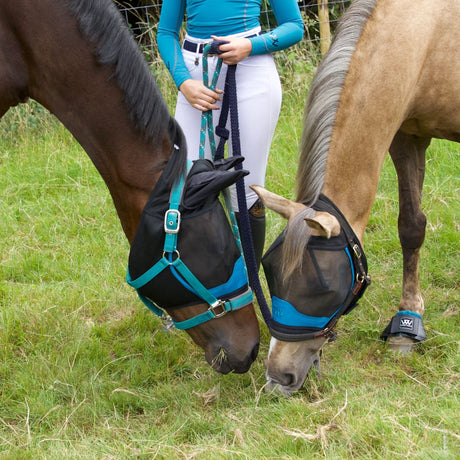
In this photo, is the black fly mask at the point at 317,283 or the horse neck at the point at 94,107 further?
the black fly mask at the point at 317,283

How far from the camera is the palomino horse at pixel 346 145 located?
7.73 feet

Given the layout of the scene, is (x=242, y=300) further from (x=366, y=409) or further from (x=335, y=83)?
(x=335, y=83)

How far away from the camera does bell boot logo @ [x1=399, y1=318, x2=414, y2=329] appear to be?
305 cm

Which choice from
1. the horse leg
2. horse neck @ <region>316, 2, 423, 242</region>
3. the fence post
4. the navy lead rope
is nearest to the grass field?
the horse leg

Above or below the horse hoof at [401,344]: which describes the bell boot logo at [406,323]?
above

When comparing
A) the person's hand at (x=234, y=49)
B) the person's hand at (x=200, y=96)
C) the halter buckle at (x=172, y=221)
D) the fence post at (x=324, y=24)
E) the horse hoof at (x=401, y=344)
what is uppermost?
the person's hand at (x=234, y=49)

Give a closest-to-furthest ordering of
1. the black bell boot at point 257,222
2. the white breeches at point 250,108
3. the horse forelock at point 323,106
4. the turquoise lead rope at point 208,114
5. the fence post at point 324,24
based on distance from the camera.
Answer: the horse forelock at point 323,106 → the turquoise lead rope at point 208,114 → the white breeches at point 250,108 → the black bell boot at point 257,222 → the fence post at point 324,24

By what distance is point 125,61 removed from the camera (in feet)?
7.21

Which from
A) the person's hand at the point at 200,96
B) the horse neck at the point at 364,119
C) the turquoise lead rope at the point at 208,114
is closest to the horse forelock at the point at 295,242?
the horse neck at the point at 364,119

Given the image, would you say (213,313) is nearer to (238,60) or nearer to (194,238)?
(194,238)

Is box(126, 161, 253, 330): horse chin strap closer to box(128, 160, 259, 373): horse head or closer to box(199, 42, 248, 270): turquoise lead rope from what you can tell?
box(128, 160, 259, 373): horse head

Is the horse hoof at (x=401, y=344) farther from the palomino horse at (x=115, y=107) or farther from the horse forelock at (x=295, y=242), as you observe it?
the palomino horse at (x=115, y=107)

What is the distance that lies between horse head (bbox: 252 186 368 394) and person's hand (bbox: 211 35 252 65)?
631 millimetres

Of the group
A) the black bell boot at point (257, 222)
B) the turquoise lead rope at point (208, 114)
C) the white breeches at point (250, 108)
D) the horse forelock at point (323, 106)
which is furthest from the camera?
the black bell boot at point (257, 222)
